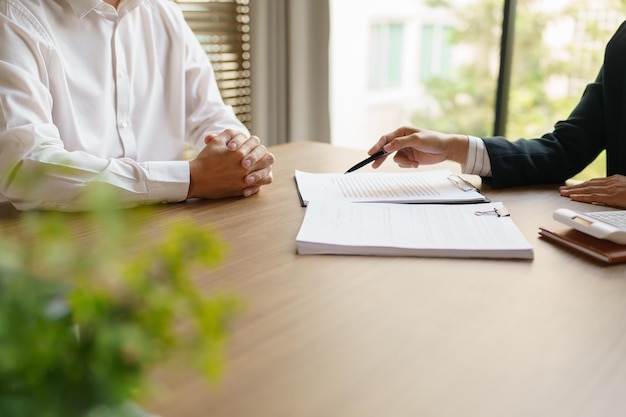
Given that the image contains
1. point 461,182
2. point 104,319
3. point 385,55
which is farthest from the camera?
point 385,55

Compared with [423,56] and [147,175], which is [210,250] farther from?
[423,56]

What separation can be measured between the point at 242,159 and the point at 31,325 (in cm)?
100

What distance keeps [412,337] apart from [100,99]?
3.67 ft

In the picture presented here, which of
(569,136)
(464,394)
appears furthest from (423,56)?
(464,394)

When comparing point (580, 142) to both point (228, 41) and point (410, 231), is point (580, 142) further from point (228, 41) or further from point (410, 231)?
point (228, 41)

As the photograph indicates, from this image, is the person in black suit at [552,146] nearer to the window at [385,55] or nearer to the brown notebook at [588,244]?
the brown notebook at [588,244]

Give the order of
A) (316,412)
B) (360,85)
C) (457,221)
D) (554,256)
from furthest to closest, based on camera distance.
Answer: (360,85) < (457,221) < (554,256) < (316,412)

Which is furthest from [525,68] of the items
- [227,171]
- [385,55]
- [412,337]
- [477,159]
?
[412,337]

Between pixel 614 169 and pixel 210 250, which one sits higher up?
pixel 210 250

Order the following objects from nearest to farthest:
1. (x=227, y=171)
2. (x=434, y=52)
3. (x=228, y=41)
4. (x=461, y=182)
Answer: (x=227, y=171) < (x=461, y=182) < (x=228, y=41) < (x=434, y=52)

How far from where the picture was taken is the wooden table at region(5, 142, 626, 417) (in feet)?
1.93

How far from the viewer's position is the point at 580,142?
148 centimetres

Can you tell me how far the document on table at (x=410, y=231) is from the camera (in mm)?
→ 959

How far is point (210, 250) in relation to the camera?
0.31m
